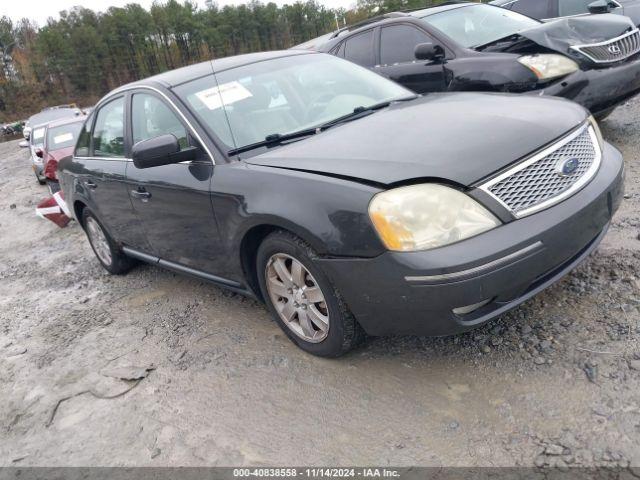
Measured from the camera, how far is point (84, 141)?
5.12m

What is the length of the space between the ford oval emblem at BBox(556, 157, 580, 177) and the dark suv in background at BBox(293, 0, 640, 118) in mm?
2592

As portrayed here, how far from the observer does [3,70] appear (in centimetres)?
7762

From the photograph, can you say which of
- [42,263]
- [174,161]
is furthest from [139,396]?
[42,263]

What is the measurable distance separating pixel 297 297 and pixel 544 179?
135 centimetres

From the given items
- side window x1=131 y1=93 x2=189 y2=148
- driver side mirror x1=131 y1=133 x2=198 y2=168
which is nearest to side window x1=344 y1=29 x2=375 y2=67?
side window x1=131 y1=93 x2=189 y2=148

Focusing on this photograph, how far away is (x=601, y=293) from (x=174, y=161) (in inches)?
Answer: 99.0

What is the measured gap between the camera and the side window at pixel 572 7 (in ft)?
28.7

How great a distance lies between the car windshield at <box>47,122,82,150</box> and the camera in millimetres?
11109

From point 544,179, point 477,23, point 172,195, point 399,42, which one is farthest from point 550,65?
point 172,195

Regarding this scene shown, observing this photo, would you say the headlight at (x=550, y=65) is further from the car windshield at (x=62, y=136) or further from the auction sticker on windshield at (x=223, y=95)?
the car windshield at (x=62, y=136)

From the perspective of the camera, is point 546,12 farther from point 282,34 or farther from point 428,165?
point 282,34

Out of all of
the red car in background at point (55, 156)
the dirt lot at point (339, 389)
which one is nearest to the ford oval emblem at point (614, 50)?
the dirt lot at point (339, 389)

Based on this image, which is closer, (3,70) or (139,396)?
(139,396)

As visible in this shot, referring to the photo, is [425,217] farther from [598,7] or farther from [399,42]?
[598,7]
